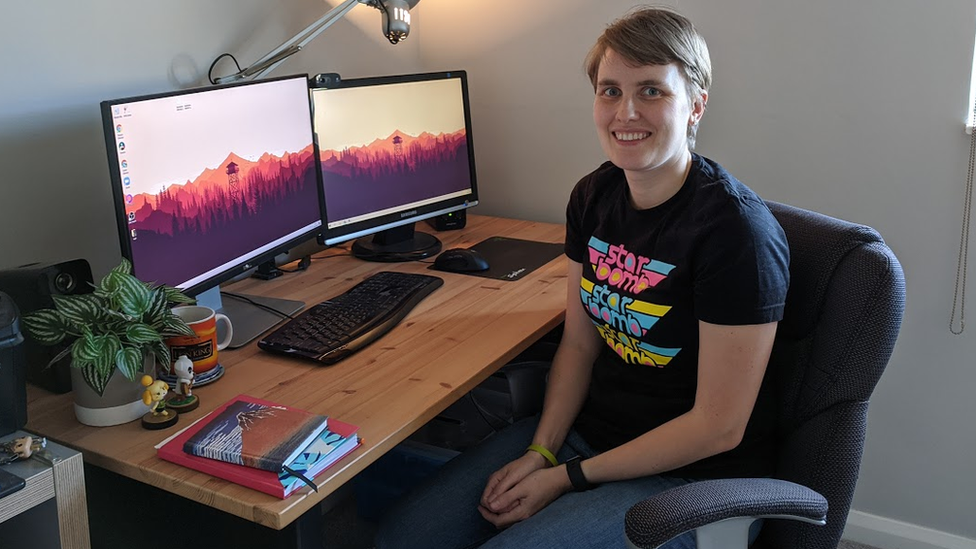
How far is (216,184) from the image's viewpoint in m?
1.52

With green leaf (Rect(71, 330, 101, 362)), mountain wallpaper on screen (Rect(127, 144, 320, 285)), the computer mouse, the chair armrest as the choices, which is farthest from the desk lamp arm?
the chair armrest

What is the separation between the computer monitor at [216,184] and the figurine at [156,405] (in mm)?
219

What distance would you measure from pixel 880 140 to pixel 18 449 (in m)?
1.77

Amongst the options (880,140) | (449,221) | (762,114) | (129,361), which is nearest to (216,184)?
(129,361)

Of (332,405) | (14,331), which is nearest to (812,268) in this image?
(332,405)

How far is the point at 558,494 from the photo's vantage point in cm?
140

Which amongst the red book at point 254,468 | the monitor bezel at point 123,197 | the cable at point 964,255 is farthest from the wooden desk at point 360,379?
the cable at point 964,255

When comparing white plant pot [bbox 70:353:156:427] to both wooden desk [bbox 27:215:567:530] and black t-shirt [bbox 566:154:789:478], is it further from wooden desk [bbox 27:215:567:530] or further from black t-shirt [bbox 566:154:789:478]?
black t-shirt [bbox 566:154:789:478]

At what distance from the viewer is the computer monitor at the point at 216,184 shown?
4.37 ft

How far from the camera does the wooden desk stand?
110 centimetres

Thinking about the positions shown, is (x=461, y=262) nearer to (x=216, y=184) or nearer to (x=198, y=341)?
(x=216, y=184)

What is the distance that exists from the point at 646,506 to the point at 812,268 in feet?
1.56

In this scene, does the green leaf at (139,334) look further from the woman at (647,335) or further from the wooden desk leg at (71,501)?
the woman at (647,335)

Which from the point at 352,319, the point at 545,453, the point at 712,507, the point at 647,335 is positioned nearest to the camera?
the point at 712,507
